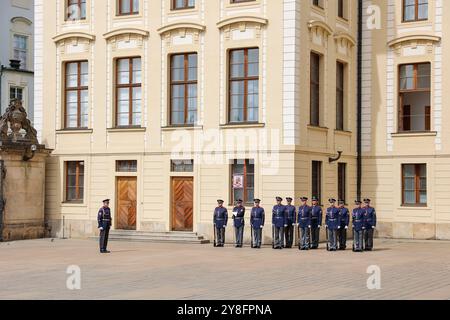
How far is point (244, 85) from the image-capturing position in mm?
31250

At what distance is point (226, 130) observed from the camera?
31.2 metres

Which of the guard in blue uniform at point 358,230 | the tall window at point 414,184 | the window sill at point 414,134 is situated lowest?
the guard in blue uniform at point 358,230

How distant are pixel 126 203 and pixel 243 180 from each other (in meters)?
5.11

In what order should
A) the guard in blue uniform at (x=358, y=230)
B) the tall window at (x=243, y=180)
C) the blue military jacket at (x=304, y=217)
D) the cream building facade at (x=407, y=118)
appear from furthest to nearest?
the cream building facade at (x=407, y=118) → the tall window at (x=243, y=180) → the blue military jacket at (x=304, y=217) → the guard in blue uniform at (x=358, y=230)

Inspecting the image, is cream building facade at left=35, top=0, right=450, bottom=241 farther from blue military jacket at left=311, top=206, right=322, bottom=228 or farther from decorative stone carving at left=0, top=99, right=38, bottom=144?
decorative stone carving at left=0, top=99, right=38, bottom=144

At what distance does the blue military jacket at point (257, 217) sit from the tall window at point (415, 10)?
1080cm

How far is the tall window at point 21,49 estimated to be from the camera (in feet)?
172

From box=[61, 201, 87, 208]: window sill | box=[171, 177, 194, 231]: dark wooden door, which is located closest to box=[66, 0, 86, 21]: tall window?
box=[61, 201, 87, 208]: window sill

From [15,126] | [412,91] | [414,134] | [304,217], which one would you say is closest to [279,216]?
[304,217]

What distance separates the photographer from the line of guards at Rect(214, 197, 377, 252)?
28016 mm

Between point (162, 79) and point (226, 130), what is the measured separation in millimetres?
3402

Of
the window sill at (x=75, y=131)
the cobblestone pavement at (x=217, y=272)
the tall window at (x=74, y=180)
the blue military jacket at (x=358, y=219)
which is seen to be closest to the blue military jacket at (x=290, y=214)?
the cobblestone pavement at (x=217, y=272)

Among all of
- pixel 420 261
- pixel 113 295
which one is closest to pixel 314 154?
pixel 420 261

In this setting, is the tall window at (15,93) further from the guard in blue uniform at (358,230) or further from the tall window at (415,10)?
the guard in blue uniform at (358,230)
